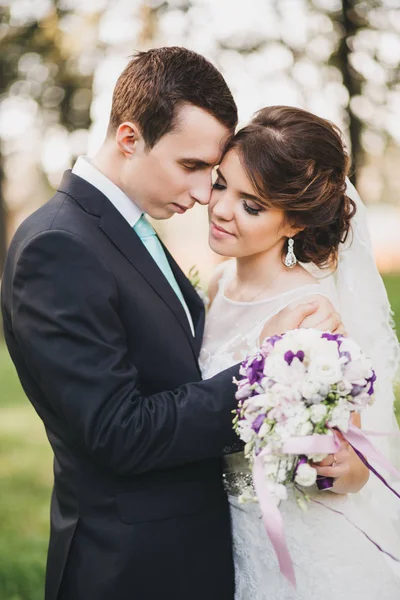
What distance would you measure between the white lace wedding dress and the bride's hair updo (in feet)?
1.05

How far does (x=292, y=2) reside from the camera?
12102 mm

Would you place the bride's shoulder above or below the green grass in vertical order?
above

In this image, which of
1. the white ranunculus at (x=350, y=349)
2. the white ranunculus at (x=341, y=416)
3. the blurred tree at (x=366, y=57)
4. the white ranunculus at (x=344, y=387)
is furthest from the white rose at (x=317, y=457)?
the blurred tree at (x=366, y=57)

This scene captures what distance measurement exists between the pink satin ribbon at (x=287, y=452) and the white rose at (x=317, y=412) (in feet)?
0.17

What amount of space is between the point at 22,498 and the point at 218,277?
4.02 m

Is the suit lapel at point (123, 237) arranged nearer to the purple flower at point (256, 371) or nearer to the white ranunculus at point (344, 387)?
the purple flower at point (256, 371)

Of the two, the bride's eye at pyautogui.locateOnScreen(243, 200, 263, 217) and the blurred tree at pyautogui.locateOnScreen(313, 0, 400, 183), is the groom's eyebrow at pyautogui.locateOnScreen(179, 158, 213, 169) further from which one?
the blurred tree at pyautogui.locateOnScreen(313, 0, 400, 183)

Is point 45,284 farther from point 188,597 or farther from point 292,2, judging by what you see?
point 292,2

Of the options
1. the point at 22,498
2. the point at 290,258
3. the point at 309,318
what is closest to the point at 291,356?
the point at 309,318

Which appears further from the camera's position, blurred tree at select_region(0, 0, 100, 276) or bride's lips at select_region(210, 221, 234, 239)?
blurred tree at select_region(0, 0, 100, 276)

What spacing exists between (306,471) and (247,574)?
3.41ft

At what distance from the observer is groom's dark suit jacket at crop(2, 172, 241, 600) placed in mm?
2576

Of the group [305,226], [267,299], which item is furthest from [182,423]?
[305,226]

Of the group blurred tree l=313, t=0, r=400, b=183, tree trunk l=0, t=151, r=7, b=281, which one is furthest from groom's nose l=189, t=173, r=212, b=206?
tree trunk l=0, t=151, r=7, b=281
